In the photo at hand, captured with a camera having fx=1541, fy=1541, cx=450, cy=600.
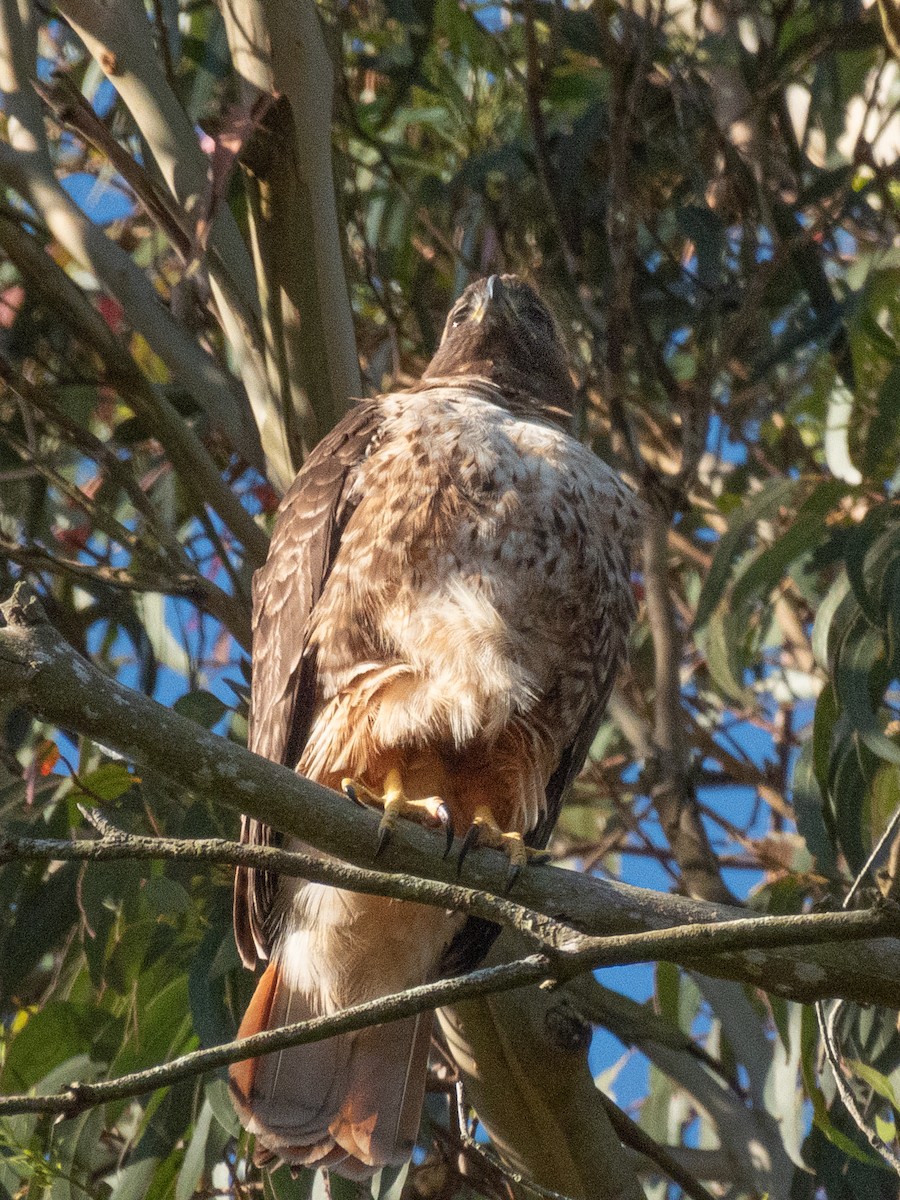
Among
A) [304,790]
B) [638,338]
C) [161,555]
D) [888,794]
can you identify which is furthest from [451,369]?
[304,790]

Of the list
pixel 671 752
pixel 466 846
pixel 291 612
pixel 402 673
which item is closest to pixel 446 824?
pixel 466 846

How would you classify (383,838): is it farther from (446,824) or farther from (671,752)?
(671,752)

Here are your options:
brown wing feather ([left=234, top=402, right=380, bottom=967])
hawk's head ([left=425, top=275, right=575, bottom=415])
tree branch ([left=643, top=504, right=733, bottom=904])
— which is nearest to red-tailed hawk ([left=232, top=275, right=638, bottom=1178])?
brown wing feather ([left=234, top=402, right=380, bottom=967])

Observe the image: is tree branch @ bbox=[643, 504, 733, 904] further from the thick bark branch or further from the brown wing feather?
the thick bark branch

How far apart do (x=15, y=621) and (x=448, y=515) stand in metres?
1.43

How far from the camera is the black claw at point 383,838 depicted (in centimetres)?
232

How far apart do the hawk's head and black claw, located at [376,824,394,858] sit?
2032mm

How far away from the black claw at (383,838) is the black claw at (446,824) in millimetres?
181

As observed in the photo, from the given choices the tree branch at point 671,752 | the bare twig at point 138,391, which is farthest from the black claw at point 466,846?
the tree branch at point 671,752

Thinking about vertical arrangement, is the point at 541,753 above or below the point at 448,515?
below

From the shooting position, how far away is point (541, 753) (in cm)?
340

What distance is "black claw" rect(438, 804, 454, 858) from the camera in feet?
8.30

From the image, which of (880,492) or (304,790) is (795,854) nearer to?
(880,492)

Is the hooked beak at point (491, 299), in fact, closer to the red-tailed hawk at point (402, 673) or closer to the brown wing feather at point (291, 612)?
the red-tailed hawk at point (402, 673)
